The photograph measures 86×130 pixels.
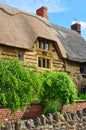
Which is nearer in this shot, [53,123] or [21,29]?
[53,123]

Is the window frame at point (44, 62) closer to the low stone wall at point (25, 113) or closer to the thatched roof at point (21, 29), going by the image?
the thatched roof at point (21, 29)

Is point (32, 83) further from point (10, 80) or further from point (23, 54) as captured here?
point (23, 54)

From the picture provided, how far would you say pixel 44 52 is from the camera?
105 feet

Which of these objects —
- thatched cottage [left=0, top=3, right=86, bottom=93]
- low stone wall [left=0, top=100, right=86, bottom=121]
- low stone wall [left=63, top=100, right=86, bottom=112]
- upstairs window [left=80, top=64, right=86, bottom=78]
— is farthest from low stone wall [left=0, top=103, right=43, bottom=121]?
upstairs window [left=80, top=64, right=86, bottom=78]

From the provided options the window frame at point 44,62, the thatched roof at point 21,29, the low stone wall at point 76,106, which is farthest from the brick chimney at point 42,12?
the low stone wall at point 76,106

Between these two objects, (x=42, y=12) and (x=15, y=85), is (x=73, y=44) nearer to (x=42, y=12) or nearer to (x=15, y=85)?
(x=42, y=12)

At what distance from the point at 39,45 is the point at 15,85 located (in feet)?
46.1

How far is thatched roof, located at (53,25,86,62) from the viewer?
35281mm

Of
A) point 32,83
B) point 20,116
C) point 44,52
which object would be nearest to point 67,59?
point 44,52

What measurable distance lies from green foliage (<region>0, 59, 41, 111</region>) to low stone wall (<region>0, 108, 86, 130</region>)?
5795 millimetres

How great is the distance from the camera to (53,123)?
11852 mm

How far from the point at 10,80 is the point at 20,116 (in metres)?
6.34

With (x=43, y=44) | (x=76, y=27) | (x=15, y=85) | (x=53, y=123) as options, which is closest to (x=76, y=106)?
(x=43, y=44)

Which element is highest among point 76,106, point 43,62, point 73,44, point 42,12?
point 42,12
